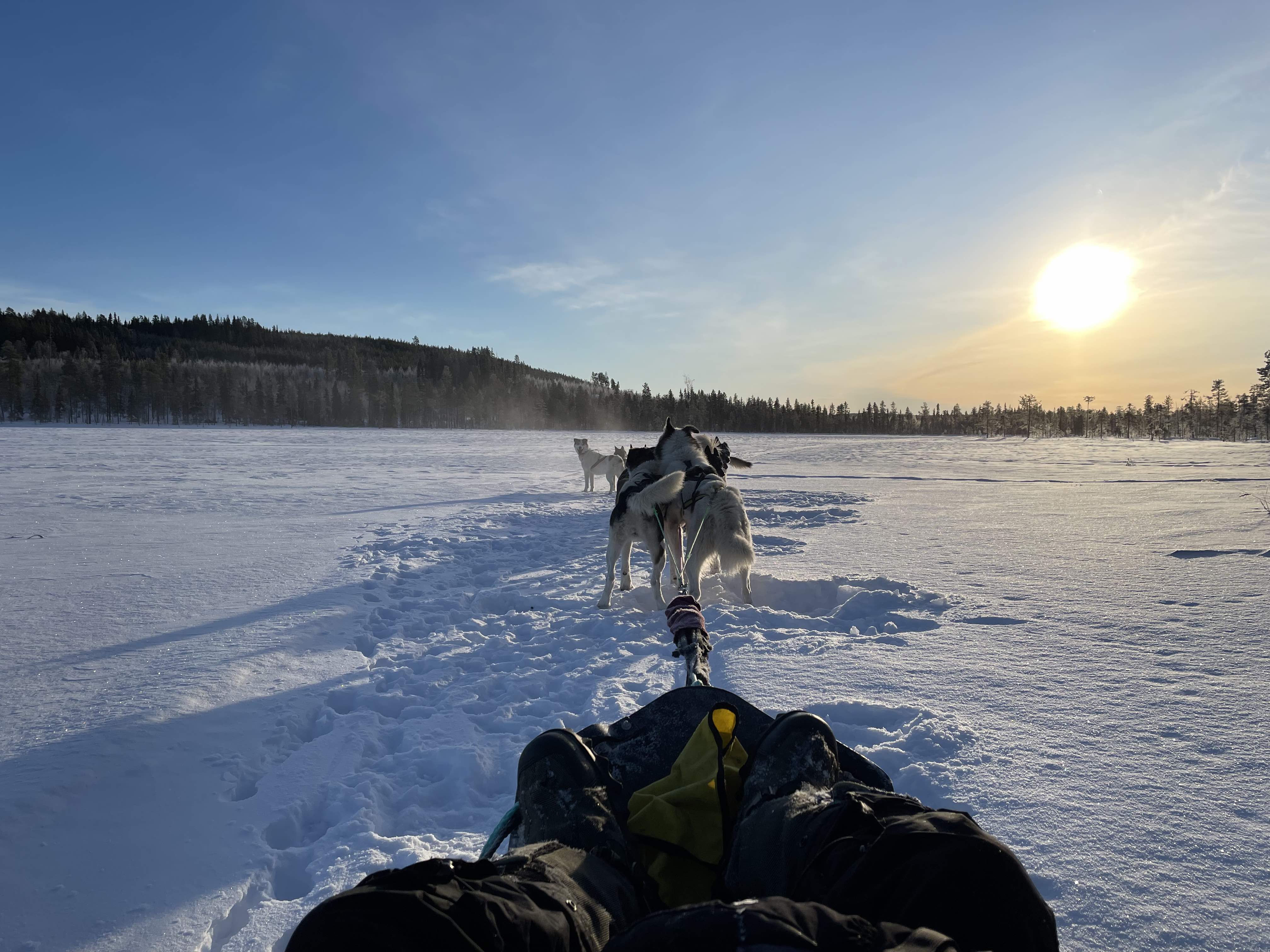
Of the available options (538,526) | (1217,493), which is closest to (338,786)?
(538,526)

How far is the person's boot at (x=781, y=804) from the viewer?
1.42 m

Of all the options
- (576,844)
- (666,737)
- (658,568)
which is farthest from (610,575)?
(576,844)

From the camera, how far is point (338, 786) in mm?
2580

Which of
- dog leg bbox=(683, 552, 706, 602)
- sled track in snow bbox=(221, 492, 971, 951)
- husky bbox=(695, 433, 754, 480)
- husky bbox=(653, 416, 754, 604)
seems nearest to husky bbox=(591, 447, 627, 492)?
husky bbox=(695, 433, 754, 480)

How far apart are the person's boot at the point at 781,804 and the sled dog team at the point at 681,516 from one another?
281 cm

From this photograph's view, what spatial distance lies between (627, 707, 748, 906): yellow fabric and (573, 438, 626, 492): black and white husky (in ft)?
45.3

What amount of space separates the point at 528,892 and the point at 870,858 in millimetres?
719

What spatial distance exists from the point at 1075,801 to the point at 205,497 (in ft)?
48.3

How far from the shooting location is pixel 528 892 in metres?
1.18

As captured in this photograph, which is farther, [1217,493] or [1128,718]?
[1217,493]

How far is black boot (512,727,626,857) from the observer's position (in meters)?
1.57

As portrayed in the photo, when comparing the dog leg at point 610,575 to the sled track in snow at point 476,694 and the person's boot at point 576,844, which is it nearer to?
the sled track in snow at point 476,694

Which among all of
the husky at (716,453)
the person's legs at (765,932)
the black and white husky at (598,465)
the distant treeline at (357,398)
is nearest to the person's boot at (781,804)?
the person's legs at (765,932)

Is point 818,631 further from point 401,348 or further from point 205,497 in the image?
point 401,348
